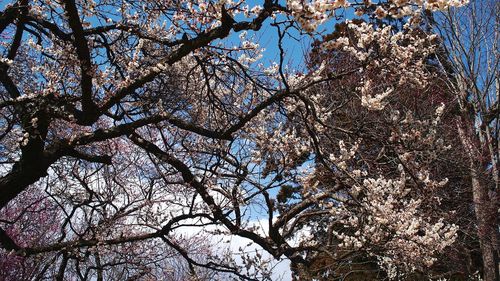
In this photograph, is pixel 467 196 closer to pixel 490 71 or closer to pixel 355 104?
pixel 490 71

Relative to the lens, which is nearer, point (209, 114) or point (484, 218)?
point (209, 114)

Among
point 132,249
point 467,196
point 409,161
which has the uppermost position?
point 467,196

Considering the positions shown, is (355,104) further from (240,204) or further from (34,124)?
(34,124)

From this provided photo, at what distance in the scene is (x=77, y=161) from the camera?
647cm

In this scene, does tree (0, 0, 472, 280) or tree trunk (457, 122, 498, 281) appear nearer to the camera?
tree (0, 0, 472, 280)

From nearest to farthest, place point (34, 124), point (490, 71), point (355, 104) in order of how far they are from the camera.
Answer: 1. point (34, 124)
2. point (355, 104)
3. point (490, 71)

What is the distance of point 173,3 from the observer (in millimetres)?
4211

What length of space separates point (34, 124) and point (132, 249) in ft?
13.6

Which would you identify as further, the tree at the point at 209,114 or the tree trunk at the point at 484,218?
the tree trunk at the point at 484,218

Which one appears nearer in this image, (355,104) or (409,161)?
(409,161)

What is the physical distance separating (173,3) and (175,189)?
367 centimetres

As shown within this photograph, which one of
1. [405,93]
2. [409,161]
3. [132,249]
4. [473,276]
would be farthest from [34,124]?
[473,276]

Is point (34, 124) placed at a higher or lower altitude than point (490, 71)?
lower

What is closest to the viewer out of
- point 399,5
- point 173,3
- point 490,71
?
point 399,5
